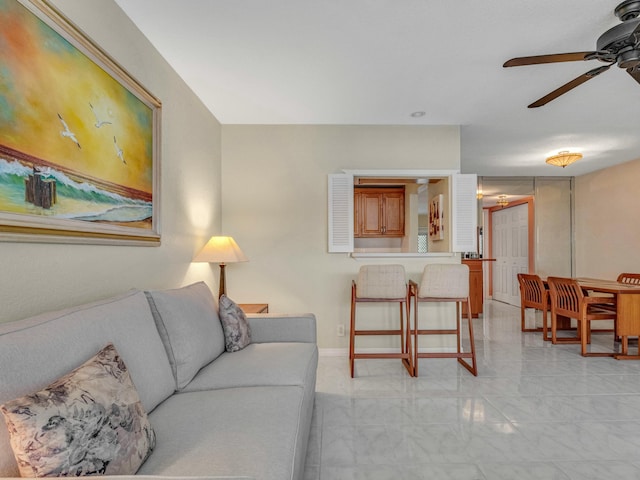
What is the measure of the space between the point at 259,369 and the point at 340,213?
2129 mm

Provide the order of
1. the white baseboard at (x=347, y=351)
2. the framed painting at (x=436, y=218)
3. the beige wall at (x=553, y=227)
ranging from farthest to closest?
1. the beige wall at (x=553, y=227)
2. the framed painting at (x=436, y=218)
3. the white baseboard at (x=347, y=351)

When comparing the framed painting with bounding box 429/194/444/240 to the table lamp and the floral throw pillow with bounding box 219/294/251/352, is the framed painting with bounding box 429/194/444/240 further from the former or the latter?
the floral throw pillow with bounding box 219/294/251/352

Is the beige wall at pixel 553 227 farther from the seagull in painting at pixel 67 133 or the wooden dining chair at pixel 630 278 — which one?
the seagull in painting at pixel 67 133

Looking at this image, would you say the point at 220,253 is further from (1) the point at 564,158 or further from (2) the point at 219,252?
(1) the point at 564,158

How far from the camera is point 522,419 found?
2270 millimetres

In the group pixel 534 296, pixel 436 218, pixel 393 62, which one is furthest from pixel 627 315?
pixel 393 62

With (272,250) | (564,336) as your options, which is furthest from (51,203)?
(564,336)

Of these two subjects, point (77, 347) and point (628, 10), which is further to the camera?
point (628, 10)

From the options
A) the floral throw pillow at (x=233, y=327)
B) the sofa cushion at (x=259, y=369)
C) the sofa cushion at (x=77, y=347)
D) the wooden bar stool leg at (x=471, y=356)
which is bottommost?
the wooden bar stool leg at (x=471, y=356)

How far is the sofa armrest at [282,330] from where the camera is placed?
8.11 ft

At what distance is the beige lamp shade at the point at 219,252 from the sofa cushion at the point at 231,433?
1.37 meters

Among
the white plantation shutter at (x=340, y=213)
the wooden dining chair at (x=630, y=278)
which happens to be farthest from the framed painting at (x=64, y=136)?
the wooden dining chair at (x=630, y=278)

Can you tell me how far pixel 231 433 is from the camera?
118cm

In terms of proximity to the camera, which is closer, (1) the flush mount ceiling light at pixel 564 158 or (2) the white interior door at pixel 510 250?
(1) the flush mount ceiling light at pixel 564 158
